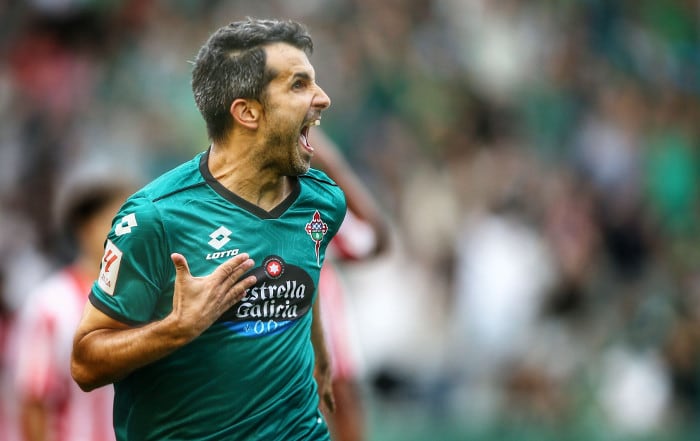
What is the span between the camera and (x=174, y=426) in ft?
14.2

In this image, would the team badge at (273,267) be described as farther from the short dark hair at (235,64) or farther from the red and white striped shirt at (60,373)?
the red and white striped shirt at (60,373)

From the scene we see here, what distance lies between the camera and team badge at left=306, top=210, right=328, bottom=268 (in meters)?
4.57

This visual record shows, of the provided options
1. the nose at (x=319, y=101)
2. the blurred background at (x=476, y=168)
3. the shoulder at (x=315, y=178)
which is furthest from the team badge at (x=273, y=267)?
the blurred background at (x=476, y=168)

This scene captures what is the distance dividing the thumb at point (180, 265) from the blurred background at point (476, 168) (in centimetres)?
772

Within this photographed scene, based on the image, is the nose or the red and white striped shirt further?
the red and white striped shirt

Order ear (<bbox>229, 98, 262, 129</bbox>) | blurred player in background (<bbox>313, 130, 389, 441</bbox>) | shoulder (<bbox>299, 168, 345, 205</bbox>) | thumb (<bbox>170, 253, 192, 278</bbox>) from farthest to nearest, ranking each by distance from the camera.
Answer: blurred player in background (<bbox>313, 130, 389, 441</bbox>)
shoulder (<bbox>299, 168, 345, 205</bbox>)
ear (<bbox>229, 98, 262, 129</bbox>)
thumb (<bbox>170, 253, 192, 278</bbox>)

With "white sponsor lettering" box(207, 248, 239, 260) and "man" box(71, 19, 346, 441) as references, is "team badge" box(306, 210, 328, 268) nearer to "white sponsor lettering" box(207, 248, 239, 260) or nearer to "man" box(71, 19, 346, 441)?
"man" box(71, 19, 346, 441)

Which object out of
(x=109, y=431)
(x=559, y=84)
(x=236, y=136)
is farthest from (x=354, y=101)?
(x=236, y=136)

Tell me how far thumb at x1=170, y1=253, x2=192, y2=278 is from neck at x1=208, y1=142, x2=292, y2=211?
44 cm

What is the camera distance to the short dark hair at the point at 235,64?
14.1 ft

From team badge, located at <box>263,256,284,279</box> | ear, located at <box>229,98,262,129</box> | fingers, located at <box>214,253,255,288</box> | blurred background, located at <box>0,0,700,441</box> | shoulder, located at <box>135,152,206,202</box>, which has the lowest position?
blurred background, located at <box>0,0,700,441</box>

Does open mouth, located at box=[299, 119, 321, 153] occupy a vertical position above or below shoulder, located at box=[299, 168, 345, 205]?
above

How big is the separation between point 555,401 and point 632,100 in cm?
382

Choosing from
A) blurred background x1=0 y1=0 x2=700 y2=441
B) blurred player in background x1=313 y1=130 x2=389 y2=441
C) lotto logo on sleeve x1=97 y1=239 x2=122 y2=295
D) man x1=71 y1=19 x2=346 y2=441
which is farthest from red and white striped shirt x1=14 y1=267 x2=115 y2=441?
blurred background x1=0 y1=0 x2=700 y2=441
